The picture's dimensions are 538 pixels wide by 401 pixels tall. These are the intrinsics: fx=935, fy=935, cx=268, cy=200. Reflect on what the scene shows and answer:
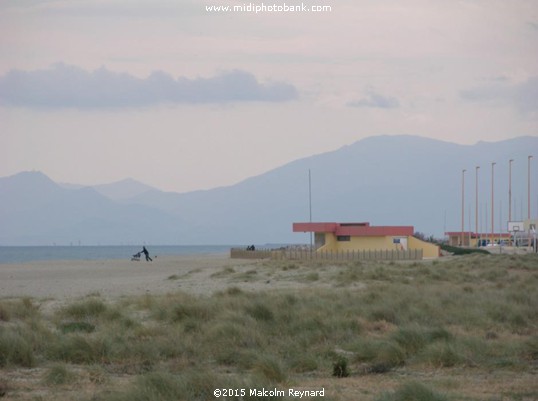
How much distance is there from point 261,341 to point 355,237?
153ft

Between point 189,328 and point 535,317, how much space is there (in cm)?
816

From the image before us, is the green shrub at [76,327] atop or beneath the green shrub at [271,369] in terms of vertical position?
atop

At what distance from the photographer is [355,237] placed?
63.0m

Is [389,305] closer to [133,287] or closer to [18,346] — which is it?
[18,346]

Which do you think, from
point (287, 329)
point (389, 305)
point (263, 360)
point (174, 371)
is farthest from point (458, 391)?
point (389, 305)

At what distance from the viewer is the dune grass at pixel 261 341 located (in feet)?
42.5

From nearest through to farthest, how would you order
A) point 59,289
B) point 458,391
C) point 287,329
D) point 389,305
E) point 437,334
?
point 458,391, point 437,334, point 287,329, point 389,305, point 59,289

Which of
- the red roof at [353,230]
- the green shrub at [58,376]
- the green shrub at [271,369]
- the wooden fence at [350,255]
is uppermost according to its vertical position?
the red roof at [353,230]

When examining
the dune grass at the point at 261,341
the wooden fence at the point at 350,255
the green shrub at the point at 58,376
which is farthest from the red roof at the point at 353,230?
the green shrub at the point at 58,376

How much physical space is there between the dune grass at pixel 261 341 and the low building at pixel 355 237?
38055 mm

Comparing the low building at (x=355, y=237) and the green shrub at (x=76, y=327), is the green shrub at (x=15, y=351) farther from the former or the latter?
the low building at (x=355, y=237)

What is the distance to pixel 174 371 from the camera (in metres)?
14.0

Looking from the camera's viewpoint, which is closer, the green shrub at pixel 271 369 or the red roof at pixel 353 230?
the green shrub at pixel 271 369

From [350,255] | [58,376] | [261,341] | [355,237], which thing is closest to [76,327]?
[261,341]
